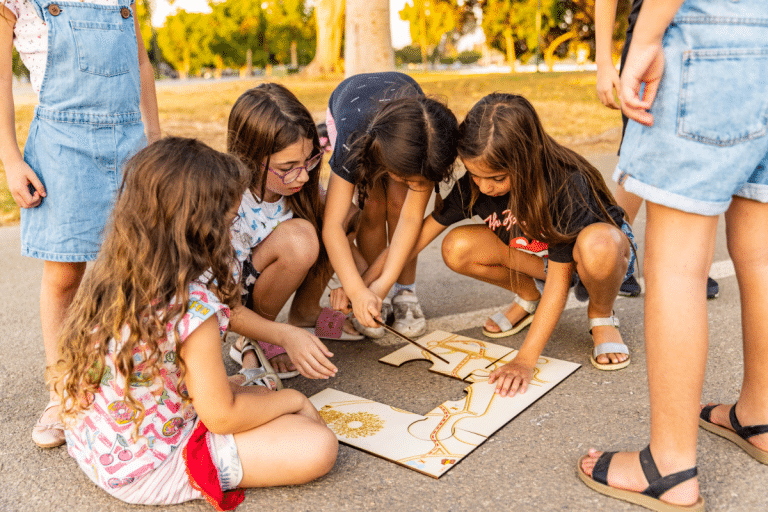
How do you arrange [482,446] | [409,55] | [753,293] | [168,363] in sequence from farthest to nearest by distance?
[409,55]
[482,446]
[753,293]
[168,363]

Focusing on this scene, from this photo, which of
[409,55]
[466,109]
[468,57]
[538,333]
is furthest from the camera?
[468,57]

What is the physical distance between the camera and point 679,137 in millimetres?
1417

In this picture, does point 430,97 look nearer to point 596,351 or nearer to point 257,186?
point 257,186

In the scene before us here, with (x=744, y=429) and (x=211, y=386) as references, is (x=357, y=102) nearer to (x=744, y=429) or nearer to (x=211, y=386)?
(x=211, y=386)

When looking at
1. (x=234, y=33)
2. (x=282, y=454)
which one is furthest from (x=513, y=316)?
(x=234, y=33)

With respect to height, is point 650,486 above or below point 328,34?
below

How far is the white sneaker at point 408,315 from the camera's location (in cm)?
280

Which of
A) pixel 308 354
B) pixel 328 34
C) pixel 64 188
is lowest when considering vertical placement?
pixel 308 354

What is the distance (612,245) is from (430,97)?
842mm

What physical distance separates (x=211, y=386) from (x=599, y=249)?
1387 millimetres

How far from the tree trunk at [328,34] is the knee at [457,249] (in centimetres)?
1334

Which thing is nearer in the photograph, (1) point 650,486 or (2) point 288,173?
(1) point 650,486

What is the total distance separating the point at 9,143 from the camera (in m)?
2.06

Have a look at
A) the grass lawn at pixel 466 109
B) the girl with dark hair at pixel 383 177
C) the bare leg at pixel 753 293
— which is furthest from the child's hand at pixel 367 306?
the grass lawn at pixel 466 109
